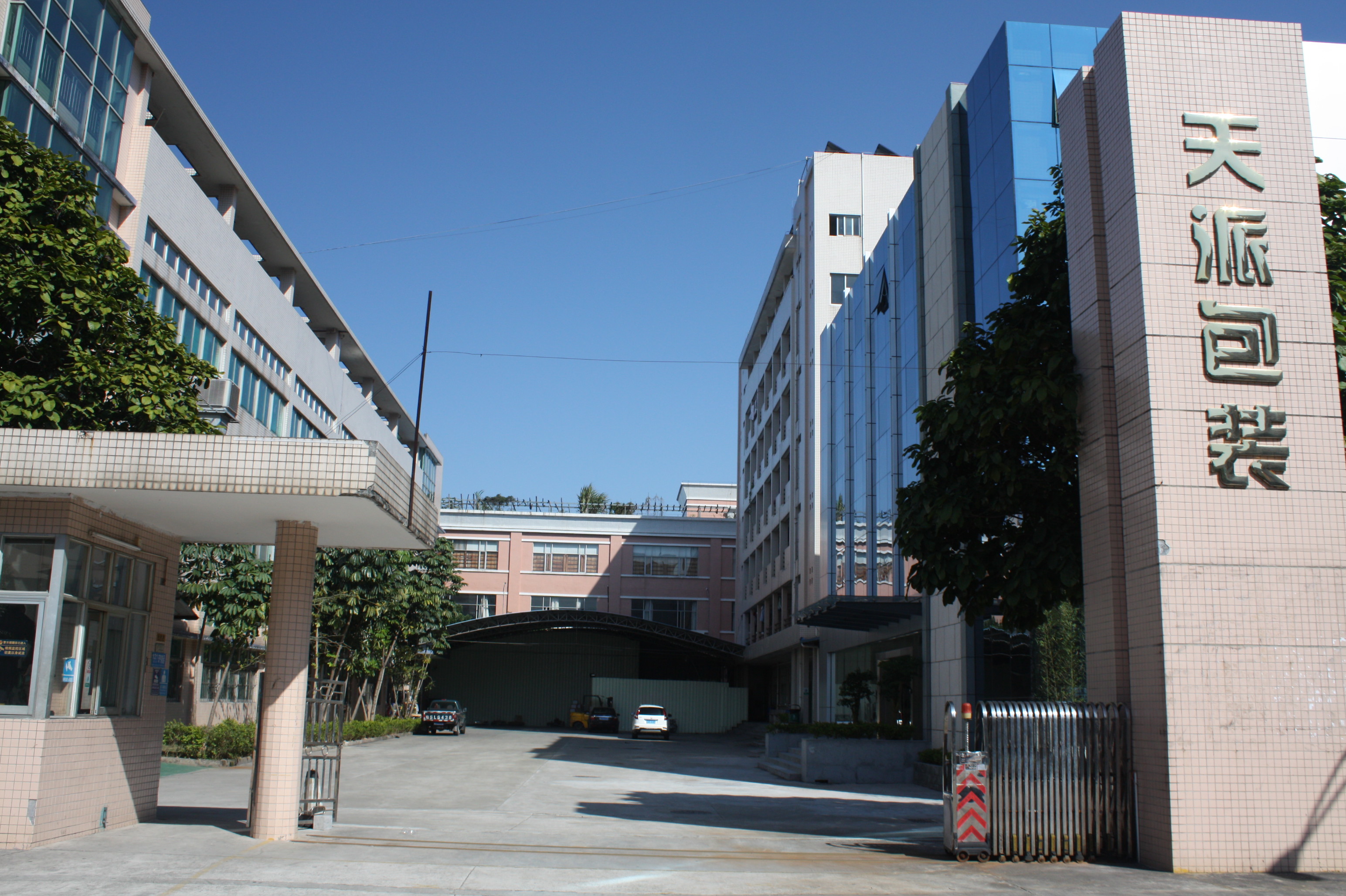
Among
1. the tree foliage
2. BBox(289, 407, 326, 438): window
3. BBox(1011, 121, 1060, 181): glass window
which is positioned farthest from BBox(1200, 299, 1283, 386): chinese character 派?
BBox(289, 407, 326, 438): window

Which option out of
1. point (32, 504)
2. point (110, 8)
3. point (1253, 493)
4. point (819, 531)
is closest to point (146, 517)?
point (32, 504)

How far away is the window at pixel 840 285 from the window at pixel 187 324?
70.8ft

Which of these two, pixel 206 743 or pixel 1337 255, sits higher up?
pixel 1337 255

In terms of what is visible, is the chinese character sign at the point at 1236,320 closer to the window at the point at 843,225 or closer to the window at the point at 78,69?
the window at the point at 78,69

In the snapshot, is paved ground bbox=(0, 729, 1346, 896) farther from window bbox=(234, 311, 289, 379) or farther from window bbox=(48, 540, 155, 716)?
window bbox=(234, 311, 289, 379)

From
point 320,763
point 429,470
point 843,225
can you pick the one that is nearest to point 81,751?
point 320,763

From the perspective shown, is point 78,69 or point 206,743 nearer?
point 78,69

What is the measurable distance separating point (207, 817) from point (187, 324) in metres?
16.6

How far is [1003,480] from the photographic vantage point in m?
13.7

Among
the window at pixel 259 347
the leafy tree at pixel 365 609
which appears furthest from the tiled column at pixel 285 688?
the window at pixel 259 347

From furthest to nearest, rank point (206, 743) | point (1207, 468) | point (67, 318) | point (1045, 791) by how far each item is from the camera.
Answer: point (206, 743) → point (67, 318) → point (1045, 791) → point (1207, 468)

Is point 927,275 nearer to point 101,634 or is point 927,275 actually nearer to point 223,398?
point 223,398

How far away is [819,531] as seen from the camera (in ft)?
120

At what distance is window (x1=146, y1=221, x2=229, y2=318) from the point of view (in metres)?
24.3
